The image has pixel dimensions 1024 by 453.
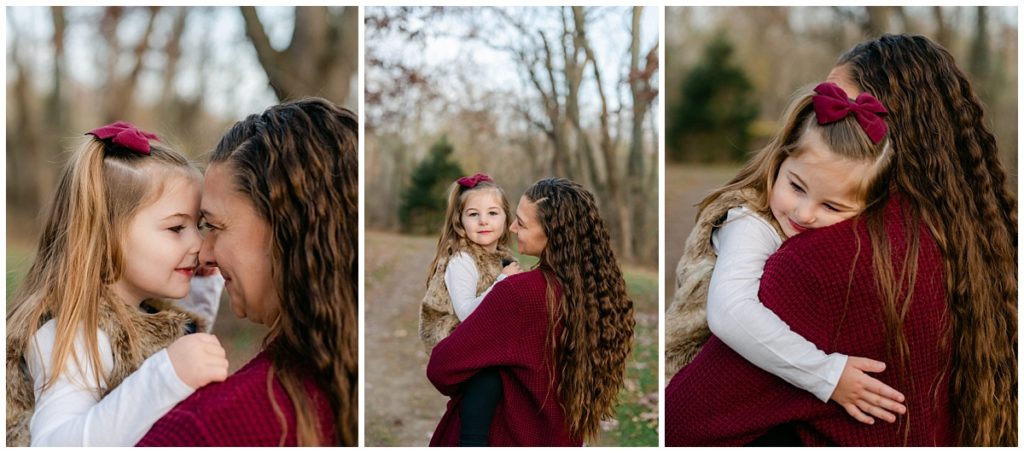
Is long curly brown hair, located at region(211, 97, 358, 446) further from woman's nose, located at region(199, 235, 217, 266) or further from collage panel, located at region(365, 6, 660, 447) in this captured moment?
collage panel, located at region(365, 6, 660, 447)

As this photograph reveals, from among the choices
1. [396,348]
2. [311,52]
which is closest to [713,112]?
[311,52]

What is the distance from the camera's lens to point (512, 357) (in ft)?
9.90

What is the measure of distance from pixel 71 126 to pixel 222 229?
11.9ft

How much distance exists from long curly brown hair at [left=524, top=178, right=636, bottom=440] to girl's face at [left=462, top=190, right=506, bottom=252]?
0.13 meters

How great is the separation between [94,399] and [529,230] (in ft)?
4.92

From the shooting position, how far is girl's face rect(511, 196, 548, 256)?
3170 millimetres

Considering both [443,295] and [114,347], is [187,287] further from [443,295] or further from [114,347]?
[443,295]

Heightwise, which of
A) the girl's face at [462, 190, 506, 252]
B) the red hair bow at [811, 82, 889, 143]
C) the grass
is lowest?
the grass

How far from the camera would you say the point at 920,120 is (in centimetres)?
284

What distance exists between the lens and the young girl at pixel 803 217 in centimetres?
270

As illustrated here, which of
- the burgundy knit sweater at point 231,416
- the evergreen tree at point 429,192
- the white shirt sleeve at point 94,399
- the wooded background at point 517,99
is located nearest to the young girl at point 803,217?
the wooded background at point 517,99

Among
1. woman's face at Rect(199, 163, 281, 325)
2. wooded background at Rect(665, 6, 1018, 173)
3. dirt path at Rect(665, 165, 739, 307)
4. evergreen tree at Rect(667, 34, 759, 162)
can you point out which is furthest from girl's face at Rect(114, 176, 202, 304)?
evergreen tree at Rect(667, 34, 759, 162)

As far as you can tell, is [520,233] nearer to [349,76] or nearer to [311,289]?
[311,289]

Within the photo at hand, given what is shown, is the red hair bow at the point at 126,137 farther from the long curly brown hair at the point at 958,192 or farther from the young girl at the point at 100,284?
the long curly brown hair at the point at 958,192
